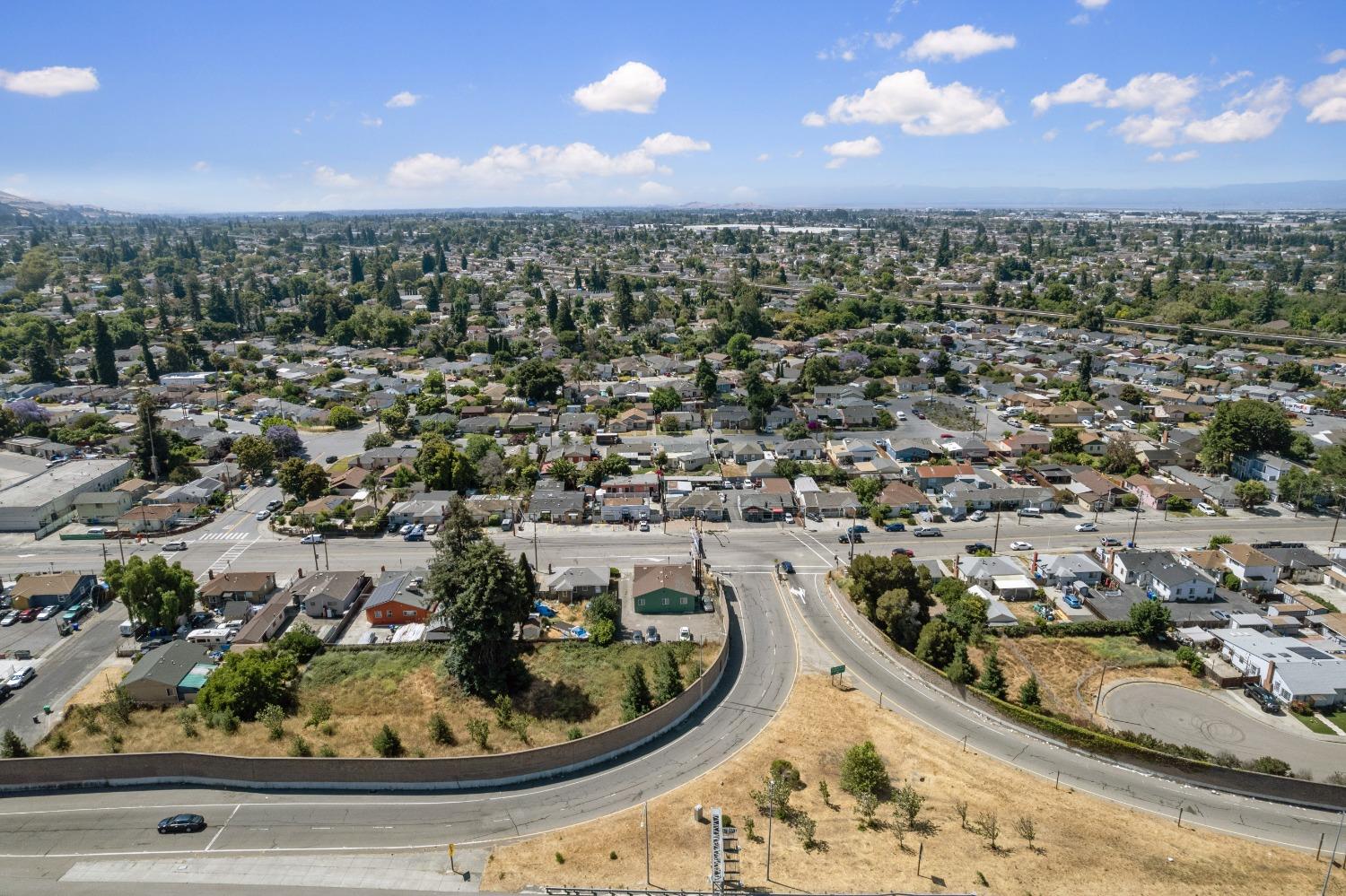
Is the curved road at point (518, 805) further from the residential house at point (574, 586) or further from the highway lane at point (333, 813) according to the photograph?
the residential house at point (574, 586)

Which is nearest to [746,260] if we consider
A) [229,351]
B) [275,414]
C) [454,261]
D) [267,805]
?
[454,261]

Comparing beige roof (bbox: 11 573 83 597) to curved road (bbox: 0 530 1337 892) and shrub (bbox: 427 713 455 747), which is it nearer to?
curved road (bbox: 0 530 1337 892)

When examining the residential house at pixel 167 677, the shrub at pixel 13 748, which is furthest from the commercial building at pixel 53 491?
→ the shrub at pixel 13 748

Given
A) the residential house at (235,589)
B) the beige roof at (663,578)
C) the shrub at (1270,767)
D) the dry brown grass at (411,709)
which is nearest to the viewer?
the shrub at (1270,767)

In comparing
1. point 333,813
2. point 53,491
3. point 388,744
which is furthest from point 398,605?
point 53,491

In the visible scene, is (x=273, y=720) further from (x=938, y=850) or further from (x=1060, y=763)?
(x=1060, y=763)

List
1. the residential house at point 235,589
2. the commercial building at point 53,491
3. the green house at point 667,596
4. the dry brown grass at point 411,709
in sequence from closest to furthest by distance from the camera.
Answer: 1. the dry brown grass at point 411,709
2. the green house at point 667,596
3. the residential house at point 235,589
4. the commercial building at point 53,491
